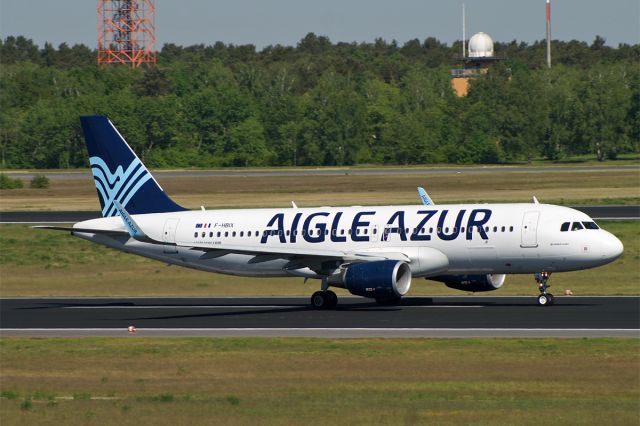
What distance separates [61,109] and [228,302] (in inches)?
5064

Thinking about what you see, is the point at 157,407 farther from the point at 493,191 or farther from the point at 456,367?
the point at 493,191

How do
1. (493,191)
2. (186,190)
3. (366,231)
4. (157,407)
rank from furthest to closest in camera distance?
(186,190) → (493,191) → (366,231) → (157,407)

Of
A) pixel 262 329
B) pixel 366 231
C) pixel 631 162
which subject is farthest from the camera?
pixel 631 162

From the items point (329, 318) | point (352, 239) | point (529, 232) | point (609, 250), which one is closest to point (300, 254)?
point (352, 239)

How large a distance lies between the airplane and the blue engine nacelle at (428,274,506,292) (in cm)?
4

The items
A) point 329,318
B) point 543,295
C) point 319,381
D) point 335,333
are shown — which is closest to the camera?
point 319,381

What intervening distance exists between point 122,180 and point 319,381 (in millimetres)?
26251

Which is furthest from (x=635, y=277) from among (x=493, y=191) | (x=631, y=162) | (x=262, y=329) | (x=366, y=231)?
(x=631, y=162)

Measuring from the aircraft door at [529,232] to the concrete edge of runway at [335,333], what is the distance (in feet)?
27.1

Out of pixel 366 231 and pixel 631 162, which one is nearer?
pixel 366 231

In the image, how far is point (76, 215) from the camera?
286ft

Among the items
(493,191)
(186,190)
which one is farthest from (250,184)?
(493,191)

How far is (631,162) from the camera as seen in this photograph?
154250 millimetres

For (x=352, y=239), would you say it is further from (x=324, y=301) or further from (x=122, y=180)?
(x=122, y=180)
